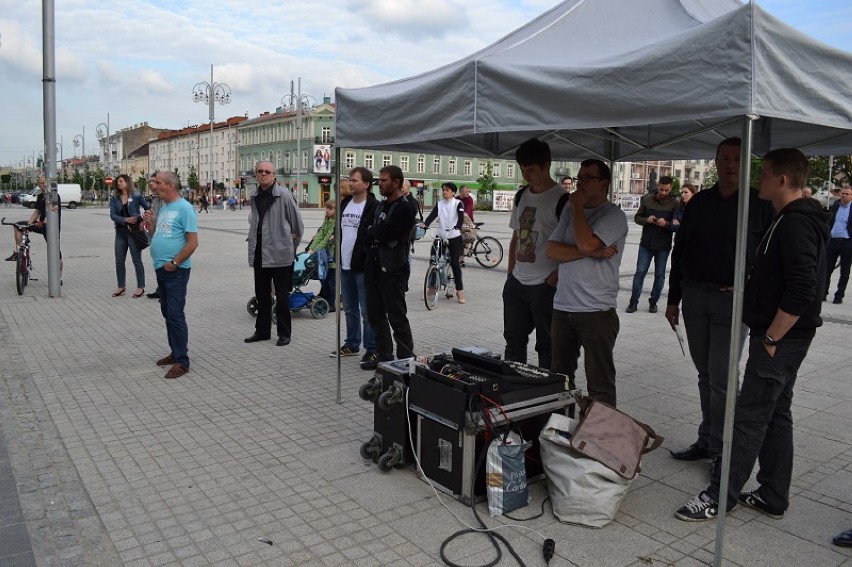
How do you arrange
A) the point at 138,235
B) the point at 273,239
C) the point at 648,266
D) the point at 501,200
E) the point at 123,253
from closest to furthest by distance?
the point at 273,239, the point at 648,266, the point at 138,235, the point at 123,253, the point at 501,200

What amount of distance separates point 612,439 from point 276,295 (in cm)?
489

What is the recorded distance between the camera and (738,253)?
3.01 metres

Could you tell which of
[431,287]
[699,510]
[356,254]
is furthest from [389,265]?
[431,287]

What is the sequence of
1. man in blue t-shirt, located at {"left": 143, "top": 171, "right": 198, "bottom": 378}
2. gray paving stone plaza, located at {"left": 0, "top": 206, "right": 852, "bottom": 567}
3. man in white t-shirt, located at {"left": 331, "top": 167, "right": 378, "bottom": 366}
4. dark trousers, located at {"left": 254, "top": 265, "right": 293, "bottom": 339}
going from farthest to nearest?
dark trousers, located at {"left": 254, "top": 265, "right": 293, "bottom": 339}, man in white t-shirt, located at {"left": 331, "top": 167, "right": 378, "bottom": 366}, man in blue t-shirt, located at {"left": 143, "top": 171, "right": 198, "bottom": 378}, gray paving stone plaza, located at {"left": 0, "top": 206, "right": 852, "bottom": 567}

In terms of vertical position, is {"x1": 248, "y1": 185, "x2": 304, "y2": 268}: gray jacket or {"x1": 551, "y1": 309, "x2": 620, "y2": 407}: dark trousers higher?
{"x1": 248, "y1": 185, "x2": 304, "y2": 268}: gray jacket

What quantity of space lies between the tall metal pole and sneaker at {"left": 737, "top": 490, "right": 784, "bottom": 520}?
10.3 metres

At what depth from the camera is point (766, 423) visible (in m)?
3.45

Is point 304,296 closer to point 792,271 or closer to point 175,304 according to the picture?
point 175,304

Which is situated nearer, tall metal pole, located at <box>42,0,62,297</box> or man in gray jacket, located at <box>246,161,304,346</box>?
man in gray jacket, located at <box>246,161,304,346</box>

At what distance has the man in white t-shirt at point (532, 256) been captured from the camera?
4.63 metres

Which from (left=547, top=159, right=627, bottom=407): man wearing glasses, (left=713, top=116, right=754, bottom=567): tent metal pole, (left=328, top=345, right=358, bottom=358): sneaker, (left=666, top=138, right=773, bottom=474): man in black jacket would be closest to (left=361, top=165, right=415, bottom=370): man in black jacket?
(left=328, top=345, right=358, bottom=358): sneaker

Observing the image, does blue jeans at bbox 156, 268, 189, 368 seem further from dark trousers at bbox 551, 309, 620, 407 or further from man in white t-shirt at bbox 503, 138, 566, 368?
dark trousers at bbox 551, 309, 620, 407

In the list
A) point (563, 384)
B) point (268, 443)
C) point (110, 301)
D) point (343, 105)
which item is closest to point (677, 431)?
Result: point (563, 384)

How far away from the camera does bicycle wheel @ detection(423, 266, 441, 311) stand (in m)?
10.1
